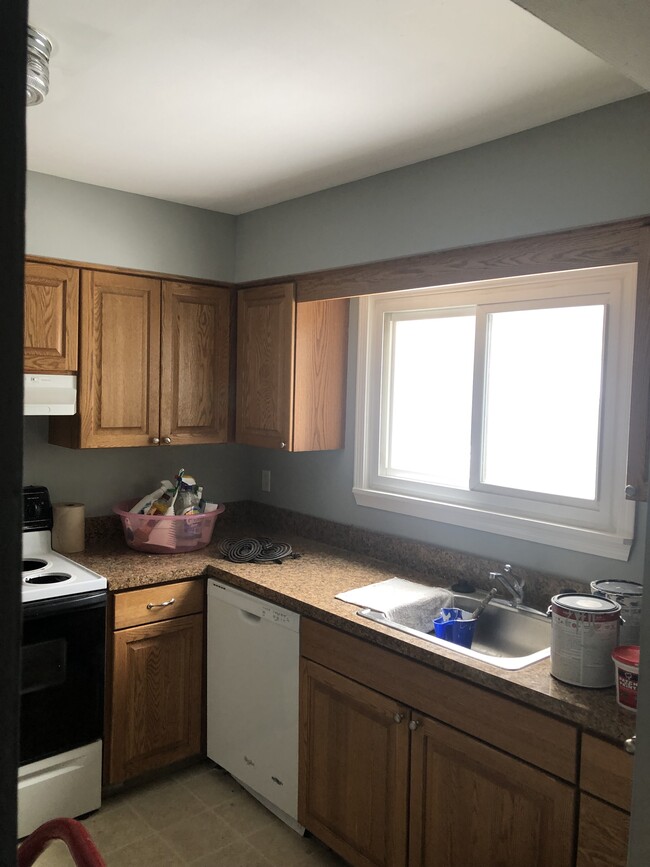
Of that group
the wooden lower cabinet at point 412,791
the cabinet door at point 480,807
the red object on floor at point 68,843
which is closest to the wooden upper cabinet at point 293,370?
the wooden lower cabinet at point 412,791

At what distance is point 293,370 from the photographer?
2.93m

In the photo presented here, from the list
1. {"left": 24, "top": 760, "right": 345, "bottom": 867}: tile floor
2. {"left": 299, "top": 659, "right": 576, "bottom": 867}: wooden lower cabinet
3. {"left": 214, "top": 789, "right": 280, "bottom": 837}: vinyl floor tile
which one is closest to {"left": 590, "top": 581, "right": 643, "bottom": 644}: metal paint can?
{"left": 299, "top": 659, "right": 576, "bottom": 867}: wooden lower cabinet

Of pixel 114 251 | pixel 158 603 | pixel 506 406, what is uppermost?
pixel 114 251

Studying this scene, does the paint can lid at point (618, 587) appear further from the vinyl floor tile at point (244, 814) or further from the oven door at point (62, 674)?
the oven door at point (62, 674)

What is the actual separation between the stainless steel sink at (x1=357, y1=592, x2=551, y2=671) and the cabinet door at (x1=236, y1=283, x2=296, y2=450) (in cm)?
100

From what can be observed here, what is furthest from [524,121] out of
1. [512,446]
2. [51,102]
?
[51,102]

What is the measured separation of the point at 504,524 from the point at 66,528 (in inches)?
69.7

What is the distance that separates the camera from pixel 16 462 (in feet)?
0.72

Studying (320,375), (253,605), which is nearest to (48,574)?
(253,605)

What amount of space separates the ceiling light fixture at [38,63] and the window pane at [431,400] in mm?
1604

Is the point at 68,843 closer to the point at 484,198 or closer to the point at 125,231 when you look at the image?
the point at 484,198

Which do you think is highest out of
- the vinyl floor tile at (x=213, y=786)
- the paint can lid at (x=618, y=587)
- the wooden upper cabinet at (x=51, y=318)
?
the wooden upper cabinet at (x=51, y=318)

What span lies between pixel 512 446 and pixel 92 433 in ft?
5.44

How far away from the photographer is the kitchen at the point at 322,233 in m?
1.91
